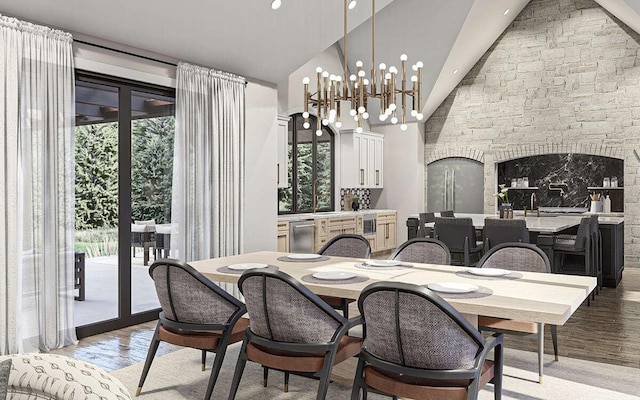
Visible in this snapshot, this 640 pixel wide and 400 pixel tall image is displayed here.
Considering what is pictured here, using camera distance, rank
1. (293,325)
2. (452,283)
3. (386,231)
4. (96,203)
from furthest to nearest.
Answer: (386,231)
(96,203)
(452,283)
(293,325)

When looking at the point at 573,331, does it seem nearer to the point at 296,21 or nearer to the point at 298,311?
the point at 298,311

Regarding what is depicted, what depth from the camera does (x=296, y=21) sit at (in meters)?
5.80

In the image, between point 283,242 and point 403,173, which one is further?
point 403,173

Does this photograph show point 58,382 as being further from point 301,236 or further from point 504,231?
point 301,236

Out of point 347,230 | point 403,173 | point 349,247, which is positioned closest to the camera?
point 349,247

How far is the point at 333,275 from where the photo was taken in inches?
127

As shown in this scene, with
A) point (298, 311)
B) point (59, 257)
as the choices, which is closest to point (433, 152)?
point (59, 257)

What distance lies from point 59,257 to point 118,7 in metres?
2.03

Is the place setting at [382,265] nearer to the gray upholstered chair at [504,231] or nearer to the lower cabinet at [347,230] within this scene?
the gray upholstered chair at [504,231]

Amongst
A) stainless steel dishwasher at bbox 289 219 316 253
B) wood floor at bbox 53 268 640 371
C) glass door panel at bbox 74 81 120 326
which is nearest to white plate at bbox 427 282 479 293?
wood floor at bbox 53 268 640 371

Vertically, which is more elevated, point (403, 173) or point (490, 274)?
point (403, 173)

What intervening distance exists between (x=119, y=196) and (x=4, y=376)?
369 cm

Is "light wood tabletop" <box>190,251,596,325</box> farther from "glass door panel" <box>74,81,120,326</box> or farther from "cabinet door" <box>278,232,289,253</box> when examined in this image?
"cabinet door" <box>278,232,289,253</box>

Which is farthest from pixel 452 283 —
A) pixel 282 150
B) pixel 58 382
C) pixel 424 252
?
pixel 282 150
